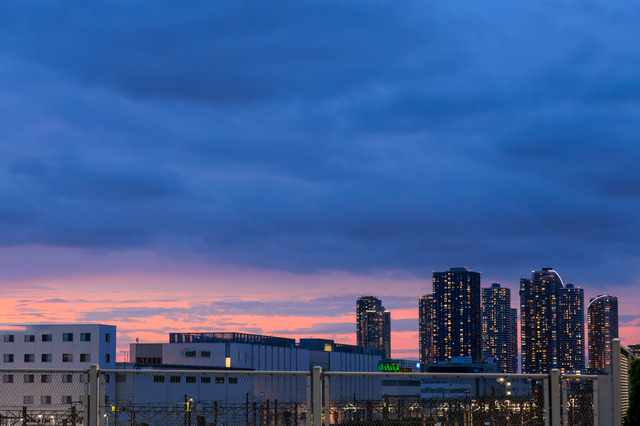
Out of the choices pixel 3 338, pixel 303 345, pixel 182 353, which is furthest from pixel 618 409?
pixel 303 345

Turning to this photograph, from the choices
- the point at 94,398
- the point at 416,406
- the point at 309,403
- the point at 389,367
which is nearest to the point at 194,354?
the point at 389,367

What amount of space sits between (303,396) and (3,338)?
409 ft

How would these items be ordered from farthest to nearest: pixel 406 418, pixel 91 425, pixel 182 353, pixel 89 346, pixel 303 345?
1. pixel 303 345
2. pixel 182 353
3. pixel 89 346
4. pixel 406 418
5. pixel 91 425

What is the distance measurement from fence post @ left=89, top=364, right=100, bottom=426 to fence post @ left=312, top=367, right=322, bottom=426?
3.65m

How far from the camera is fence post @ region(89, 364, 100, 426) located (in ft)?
38.3

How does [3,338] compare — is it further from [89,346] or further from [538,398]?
[538,398]

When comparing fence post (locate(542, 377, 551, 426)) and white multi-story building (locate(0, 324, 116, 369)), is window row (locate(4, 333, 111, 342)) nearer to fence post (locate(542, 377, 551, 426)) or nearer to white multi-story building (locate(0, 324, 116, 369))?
white multi-story building (locate(0, 324, 116, 369))

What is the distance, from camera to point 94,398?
1170 cm

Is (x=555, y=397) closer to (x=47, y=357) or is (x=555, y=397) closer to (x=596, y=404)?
(x=596, y=404)

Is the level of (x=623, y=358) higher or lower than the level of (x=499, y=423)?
higher

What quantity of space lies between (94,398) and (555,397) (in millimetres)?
7808

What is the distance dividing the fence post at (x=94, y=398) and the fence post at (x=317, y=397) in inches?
144

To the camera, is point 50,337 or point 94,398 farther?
point 50,337

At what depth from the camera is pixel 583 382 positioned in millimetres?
12797
